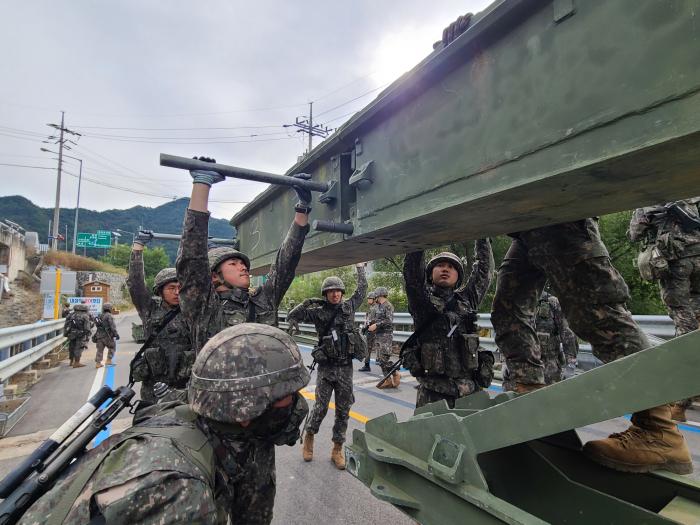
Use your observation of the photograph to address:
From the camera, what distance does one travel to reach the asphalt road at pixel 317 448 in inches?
106

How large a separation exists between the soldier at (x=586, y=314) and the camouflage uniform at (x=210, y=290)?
1.38 m

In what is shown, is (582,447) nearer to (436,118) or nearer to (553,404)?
(553,404)

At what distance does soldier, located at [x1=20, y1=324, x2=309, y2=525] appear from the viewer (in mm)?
1082

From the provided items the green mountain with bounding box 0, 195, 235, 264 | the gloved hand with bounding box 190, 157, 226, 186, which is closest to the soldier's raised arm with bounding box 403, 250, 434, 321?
the gloved hand with bounding box 190, 157, 226, 186

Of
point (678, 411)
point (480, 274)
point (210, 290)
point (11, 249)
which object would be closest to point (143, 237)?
point (210, 290)

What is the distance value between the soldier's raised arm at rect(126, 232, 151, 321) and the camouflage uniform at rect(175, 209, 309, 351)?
52.8 inches

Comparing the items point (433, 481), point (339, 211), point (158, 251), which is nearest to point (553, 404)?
point (433, 481)

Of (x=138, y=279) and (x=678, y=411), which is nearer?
(x=138, y=279)

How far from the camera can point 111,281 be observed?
37.8m

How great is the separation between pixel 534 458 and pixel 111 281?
141 feet

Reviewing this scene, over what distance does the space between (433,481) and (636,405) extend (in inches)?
24.7

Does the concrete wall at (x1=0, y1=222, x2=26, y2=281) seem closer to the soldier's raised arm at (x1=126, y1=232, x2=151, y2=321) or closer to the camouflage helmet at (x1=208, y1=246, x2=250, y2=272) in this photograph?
the soldier's raised arm at (x1=126, y1=232, x2=151, y2=321)

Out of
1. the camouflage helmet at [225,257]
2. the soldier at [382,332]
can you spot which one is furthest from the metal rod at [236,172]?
the soldier at [382,332]

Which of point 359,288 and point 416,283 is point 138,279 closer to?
point 359,288
